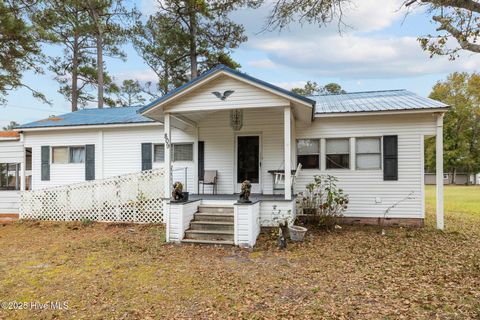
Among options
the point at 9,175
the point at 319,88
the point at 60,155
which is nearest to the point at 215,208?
the point at 60,155

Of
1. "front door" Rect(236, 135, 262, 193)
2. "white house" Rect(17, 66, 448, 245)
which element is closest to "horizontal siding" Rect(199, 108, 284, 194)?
"white house" Rect(17, 66, 448, 245)

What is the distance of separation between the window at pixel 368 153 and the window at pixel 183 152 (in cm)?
564

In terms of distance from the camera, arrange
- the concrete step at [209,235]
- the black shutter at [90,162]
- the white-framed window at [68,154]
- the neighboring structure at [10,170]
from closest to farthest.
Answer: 1. the concrete step at [209,235]
2. the black shutter at [90,162]
3. the white-framed window at [68,154]
4. the neighboring structure at [10,170]

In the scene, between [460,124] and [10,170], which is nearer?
[10,170]

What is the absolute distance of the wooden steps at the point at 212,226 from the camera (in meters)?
7.17

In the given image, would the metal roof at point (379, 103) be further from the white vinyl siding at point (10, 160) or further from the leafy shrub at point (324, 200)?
the white vinyl siding at point (10, 160)

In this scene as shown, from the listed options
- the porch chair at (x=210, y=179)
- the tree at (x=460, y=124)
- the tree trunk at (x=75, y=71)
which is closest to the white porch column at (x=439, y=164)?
the porch chair at (x=210, y=179)

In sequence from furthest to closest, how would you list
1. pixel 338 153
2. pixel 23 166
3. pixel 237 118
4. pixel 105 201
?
pixel 23 166 < pixel 105 201 < pixel 237 118 < pixel 338 153

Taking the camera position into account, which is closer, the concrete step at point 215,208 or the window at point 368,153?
the concrete step at point 215,208

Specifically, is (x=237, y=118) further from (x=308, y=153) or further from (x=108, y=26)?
(x=108, y=26)

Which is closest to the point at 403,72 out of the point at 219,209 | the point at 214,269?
the point at 219,209

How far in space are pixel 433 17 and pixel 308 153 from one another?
526cm

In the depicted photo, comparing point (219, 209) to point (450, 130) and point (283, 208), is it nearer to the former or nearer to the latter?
point (283, 208)

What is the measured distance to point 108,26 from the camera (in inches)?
763
